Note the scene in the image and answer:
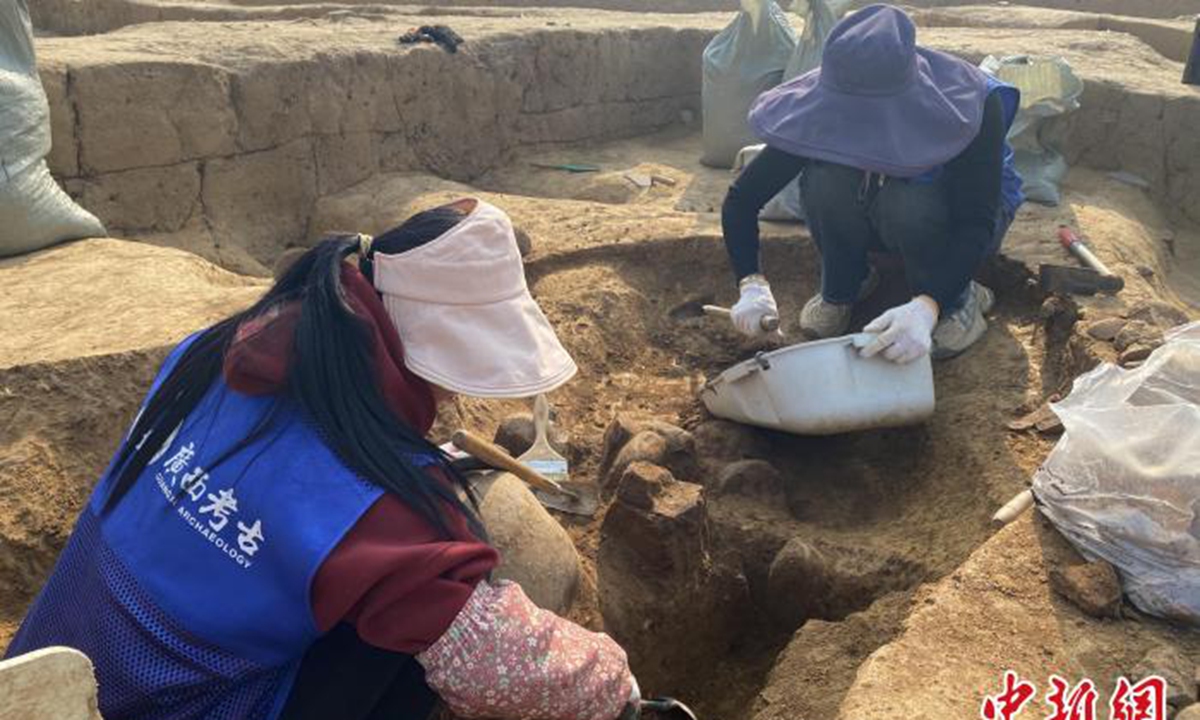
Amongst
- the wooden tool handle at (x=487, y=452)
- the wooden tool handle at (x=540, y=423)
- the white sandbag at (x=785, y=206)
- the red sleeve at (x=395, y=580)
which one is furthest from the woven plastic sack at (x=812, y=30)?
the red sleeve at (x=395, y=580)

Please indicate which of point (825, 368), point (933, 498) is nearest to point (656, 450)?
point (825, 368)

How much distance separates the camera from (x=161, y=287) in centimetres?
337

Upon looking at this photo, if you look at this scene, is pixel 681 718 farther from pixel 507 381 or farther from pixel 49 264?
pixel 49 264

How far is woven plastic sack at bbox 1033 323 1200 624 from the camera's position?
214cm

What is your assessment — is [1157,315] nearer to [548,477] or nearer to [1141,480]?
[1141,480]

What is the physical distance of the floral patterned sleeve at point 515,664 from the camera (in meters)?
1.54

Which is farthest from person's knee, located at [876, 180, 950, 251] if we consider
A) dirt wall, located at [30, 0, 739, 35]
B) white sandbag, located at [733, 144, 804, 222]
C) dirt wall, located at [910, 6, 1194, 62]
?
dirt wall, located at [910, 6, 1194, 62]

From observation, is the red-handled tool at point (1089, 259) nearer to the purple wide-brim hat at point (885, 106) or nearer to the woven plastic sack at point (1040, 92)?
the woven plastic sack at point (1040, 92)

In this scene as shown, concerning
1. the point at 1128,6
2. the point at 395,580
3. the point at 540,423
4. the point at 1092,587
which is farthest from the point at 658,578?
the point at 1128,6

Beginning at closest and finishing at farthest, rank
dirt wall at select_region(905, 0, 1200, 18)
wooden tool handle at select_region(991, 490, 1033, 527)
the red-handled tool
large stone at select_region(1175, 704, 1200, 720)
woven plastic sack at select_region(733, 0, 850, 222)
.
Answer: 1. large stone at select_region(1175, 704, 1200, 720)
2. wooden tool handle at select_region(991, 490, 1033, 527)
3. the red-handled tool
4. woven plastic sack at select_region(733, 0, 850, 222)
5. dirt wall at select_region(905, 0, 1200, 18)

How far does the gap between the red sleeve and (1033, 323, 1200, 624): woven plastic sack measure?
4.65ft

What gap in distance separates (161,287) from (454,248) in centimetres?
208

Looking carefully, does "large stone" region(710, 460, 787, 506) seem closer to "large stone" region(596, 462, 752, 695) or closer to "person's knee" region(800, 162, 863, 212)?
"large stone" region(596, 462, 752, 695)

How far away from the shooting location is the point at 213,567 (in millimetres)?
1519
